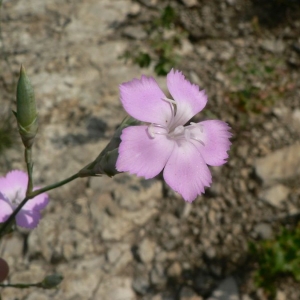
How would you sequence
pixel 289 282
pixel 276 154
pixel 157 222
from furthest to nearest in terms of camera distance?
pixel 276 154 < pixel 157 222 < pixel 289 282

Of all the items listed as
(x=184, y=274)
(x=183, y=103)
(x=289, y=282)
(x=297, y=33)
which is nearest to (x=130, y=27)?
(x=297, y=33)

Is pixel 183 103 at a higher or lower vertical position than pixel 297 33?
higher

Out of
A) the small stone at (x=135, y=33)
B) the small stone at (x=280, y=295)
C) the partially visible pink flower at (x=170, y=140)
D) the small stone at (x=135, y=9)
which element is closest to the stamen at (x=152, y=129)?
the partially visible pink flower at (x=170, y=140)

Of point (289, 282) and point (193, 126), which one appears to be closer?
point (193, 126)

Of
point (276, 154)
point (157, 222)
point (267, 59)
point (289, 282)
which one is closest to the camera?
point (289, 282)

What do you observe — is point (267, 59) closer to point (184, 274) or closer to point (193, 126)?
point (184, 274)

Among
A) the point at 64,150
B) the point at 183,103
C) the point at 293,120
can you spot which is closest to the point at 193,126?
the point at 183,103


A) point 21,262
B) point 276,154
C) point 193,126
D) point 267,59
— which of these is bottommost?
point 21,262
